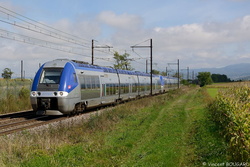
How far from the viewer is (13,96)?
23.5 m

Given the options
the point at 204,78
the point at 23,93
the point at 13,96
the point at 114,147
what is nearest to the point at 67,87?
the point at 114,147

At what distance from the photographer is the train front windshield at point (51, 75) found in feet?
52.7

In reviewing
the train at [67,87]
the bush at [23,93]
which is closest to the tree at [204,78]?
the bush at [23,93]

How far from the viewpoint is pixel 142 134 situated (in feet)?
38.6

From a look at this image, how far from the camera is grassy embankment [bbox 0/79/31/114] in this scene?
21192mm

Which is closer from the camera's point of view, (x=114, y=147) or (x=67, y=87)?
(x=114, y=147)

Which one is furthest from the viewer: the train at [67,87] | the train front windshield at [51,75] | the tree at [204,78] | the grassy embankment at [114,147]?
the tree at [204,78]

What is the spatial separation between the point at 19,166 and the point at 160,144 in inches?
191

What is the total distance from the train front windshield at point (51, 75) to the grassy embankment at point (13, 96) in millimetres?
6159

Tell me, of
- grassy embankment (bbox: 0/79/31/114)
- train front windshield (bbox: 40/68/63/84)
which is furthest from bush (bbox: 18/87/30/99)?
train front windshield (bbox: 40/68/63/84)

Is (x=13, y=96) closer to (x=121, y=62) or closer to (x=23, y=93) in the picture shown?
(x=23, y=93)

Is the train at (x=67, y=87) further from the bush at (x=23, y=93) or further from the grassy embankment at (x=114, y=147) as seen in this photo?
the bush at (x=23, y=93)

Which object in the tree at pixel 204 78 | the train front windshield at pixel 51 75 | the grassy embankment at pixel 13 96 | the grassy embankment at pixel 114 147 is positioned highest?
the tree at pixel 204 78

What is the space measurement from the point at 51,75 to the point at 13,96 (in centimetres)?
893
